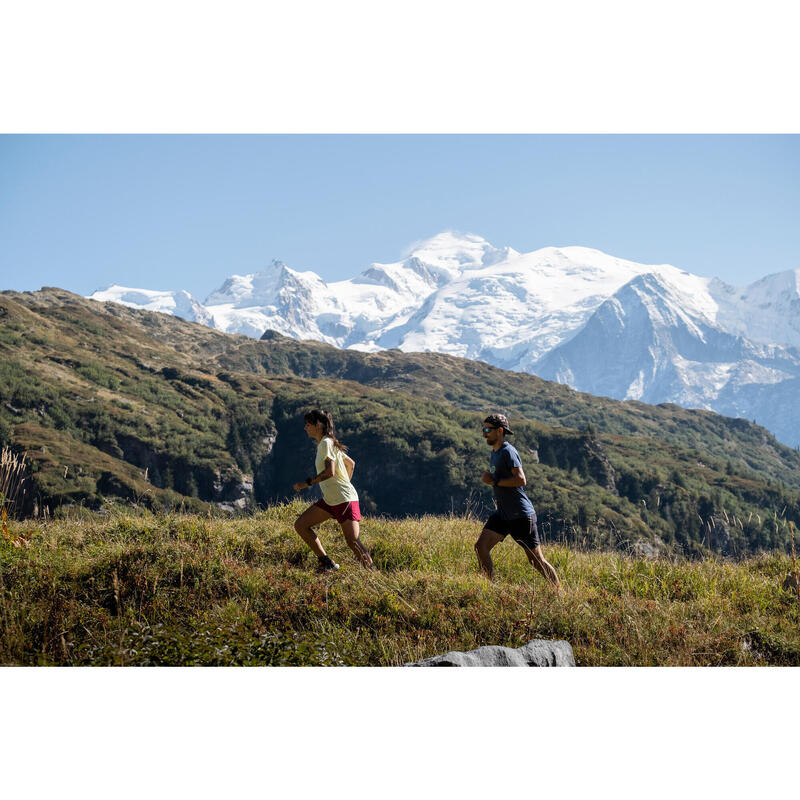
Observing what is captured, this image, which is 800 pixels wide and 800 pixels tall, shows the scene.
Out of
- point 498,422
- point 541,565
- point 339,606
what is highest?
point 498,422

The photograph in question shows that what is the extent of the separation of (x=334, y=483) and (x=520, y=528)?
7.61 ft

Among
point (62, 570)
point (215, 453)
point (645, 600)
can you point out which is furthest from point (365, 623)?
point (215, 453)

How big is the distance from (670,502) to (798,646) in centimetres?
17506

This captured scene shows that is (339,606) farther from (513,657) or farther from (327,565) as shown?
(513,657)

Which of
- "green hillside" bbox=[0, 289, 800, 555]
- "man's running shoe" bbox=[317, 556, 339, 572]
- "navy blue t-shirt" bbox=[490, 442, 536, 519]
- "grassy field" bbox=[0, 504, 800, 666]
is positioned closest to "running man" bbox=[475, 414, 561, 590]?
"navy blue t-shirt" bbox=[490, 442, 536, 519]

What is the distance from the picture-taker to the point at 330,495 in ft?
28.3

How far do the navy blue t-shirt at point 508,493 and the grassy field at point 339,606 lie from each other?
880mm

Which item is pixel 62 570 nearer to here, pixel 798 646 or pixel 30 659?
pixel 30 659

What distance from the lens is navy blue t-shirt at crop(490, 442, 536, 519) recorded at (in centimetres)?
845

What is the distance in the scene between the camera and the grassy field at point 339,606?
692 centimetres

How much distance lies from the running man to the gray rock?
153 cm

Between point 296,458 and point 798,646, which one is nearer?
point 798,646

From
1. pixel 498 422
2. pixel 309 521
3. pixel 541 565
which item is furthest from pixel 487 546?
pixel 309 521

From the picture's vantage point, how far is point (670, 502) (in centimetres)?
16962
